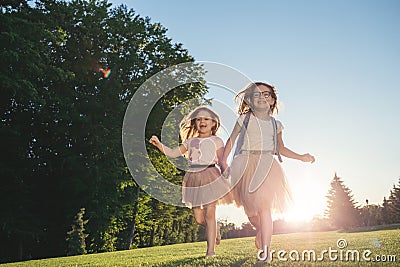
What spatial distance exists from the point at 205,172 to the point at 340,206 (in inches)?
1746

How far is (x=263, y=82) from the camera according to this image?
6.52 meters

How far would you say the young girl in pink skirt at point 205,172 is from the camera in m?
6.49

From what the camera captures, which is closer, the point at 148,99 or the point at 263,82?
the point at 263,82

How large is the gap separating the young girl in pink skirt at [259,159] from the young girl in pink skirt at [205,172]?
24 centimetres


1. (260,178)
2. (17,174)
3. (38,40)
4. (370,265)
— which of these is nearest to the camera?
(370,265)

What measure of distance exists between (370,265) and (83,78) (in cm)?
2156

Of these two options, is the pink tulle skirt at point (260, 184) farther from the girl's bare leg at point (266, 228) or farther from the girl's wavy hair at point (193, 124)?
→ the girl's wavy hair at point (193, 124)

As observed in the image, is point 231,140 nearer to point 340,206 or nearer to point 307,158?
point 307,158

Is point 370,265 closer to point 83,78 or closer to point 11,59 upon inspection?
point 11,59

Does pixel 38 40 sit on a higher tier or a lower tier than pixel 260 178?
higher

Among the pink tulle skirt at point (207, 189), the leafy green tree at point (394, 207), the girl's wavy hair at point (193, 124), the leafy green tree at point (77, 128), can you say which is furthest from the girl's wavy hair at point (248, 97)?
the leafy green tree at point (394, 207)

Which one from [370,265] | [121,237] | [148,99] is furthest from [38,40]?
[121,237]

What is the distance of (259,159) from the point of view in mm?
6035

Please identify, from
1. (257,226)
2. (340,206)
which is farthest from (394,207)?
(257,226)
